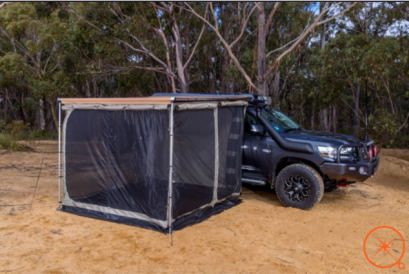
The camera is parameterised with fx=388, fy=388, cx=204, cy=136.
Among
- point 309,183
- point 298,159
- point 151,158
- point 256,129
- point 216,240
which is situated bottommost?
point 216,240

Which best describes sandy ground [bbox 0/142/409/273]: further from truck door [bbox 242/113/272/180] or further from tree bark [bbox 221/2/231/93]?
tree bark [bbox 221/2/231/93]

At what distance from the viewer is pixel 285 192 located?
7.30m

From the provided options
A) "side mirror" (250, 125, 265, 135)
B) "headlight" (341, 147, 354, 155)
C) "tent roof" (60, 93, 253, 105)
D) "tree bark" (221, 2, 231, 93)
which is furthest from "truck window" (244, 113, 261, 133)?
"tree bark" (221, 2, 231, 93)

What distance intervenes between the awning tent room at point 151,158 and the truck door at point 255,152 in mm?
471

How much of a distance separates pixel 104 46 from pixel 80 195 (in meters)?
12.9

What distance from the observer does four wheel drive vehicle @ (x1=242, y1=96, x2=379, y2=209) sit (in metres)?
6.93

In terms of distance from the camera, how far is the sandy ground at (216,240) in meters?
4.75

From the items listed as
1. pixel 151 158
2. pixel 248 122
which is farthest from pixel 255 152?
pixel 151 158

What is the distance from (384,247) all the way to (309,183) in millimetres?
1879

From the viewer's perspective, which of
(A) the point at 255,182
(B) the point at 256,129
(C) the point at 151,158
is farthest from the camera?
(A) the point at 255,182

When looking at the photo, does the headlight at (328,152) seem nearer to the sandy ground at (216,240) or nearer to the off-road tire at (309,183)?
the off-road tire at (309,183)

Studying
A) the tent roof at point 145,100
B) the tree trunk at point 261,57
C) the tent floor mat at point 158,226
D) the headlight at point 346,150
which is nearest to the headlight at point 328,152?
the headlight at point 346,150

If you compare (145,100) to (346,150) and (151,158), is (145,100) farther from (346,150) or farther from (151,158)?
(346,150)

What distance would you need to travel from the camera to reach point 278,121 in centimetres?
822
